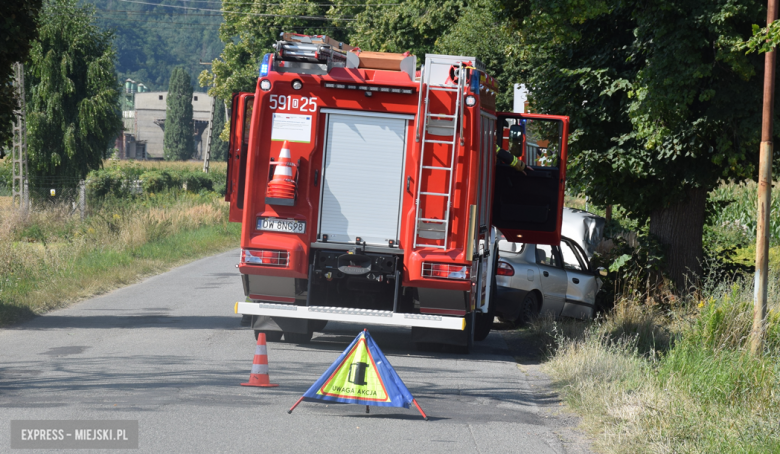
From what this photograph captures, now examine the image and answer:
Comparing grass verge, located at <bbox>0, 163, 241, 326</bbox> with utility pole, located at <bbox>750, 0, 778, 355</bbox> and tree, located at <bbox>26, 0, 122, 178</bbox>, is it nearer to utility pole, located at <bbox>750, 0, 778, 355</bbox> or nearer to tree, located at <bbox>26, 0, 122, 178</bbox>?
tree, located at <bbox>26, 0, 122, 178</bbox>

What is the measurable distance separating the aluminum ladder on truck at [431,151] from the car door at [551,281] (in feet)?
A: 11.9

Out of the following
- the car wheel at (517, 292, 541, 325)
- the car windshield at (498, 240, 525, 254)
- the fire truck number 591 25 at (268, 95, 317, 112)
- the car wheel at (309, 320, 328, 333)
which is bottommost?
the car wheel at (309, 320, 328, 333)

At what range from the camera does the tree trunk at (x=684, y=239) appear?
1355 cm

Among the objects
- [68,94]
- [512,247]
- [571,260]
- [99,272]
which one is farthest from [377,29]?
[512,247]

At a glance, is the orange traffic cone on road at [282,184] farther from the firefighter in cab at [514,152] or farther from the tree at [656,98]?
the tree at [656,98]

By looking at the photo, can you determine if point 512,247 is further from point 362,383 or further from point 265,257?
point 362,383

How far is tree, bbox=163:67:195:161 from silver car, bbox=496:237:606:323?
104412 mm

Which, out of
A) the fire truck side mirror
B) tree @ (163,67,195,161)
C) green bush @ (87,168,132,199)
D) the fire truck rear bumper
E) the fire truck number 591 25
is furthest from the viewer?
tree @ (163,67,195,161)

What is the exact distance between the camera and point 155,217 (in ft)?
85.0

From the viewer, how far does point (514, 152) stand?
36.6 ft

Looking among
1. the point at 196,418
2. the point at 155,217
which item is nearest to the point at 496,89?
the point at 196,418

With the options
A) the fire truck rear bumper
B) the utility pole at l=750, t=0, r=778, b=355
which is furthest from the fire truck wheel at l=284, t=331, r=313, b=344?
the utility pole at l=750, t=0, r=778, b=355

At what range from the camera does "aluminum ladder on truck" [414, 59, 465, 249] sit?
962 centimetres

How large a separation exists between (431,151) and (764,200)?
3.59m
